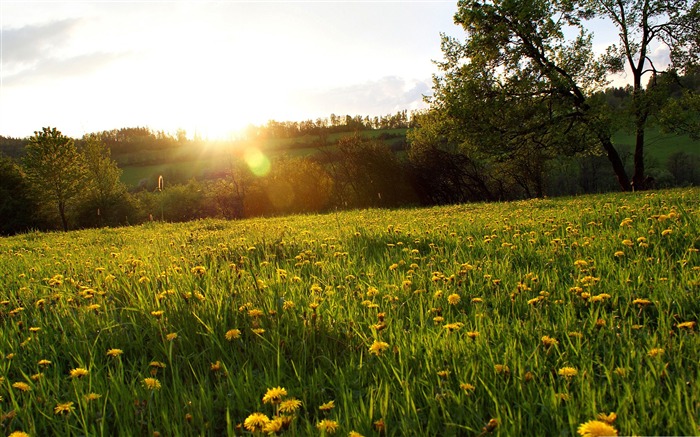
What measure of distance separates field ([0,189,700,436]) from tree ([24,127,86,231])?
43.0 m

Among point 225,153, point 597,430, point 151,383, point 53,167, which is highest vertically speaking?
point 225,153

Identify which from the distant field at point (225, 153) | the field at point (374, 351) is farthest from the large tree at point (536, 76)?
the distant field at point (225, 153)

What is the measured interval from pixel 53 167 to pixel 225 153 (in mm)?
25841

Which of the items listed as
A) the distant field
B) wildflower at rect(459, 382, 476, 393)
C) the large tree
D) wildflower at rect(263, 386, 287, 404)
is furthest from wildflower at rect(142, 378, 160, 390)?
the distant field

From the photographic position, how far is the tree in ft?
128

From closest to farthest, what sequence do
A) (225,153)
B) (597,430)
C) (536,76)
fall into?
1. (597,430)
2. (536,76)
3. (225,153)

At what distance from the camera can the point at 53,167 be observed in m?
39.3

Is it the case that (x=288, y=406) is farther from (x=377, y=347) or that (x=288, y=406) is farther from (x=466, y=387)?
(x=466, y=387)

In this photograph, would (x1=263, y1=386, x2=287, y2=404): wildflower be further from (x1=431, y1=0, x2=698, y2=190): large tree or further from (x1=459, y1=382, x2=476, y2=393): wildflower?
(x1=431, y1=0, x2=698, y2=190): large tree

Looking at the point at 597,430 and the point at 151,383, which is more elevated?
the point at 597,430

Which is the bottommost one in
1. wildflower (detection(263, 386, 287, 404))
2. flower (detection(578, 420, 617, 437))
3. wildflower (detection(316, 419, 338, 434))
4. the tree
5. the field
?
the field

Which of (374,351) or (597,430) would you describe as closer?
(597,430)

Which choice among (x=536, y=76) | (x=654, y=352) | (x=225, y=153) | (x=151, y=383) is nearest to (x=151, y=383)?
(x=151, y=383)

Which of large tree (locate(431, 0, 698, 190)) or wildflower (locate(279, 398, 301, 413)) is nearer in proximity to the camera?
wildflower (locate(279, 398, 301, 413))
